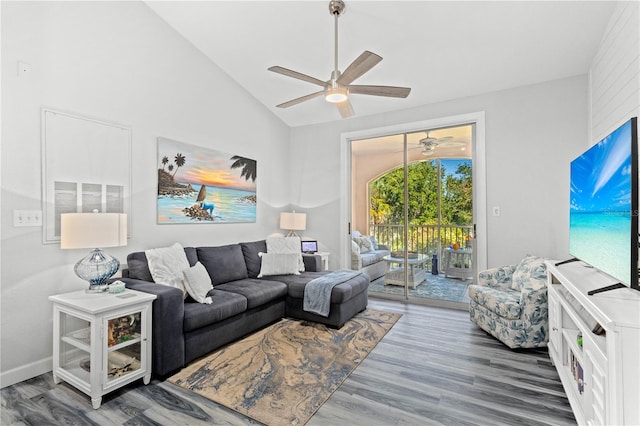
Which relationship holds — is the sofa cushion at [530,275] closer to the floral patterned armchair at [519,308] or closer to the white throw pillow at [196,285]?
the floral patterned armchair at [519,308]

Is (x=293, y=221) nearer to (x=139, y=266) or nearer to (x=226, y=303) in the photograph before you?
(x=226, y=303)

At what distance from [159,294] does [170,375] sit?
0.62 metres

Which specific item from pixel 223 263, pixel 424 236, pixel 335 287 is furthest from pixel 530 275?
pixel 223 263

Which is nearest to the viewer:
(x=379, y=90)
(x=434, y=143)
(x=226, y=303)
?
(x=379, y=90)

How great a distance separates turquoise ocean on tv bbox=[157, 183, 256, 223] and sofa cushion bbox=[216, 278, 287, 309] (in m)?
0.93

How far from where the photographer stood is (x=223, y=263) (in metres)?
3.66

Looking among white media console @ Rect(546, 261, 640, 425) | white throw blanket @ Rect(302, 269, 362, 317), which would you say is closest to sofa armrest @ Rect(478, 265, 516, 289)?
white media console @ Rect(546, 261, 640, 425)

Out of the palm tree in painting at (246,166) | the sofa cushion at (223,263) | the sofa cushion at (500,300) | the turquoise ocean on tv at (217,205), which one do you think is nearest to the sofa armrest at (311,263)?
the sofa cushion at (223,263)

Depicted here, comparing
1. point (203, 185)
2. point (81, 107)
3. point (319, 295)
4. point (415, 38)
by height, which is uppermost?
point (415, 38)

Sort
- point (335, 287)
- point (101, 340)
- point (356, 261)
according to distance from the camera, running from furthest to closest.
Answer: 1. point (356, 261)
2. point (335, 287)
3. point (101, 340)

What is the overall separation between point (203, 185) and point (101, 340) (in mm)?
2168

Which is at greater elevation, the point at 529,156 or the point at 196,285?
the point at 529,156

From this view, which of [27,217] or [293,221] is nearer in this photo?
[27,217]

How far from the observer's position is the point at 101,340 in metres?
2.06
